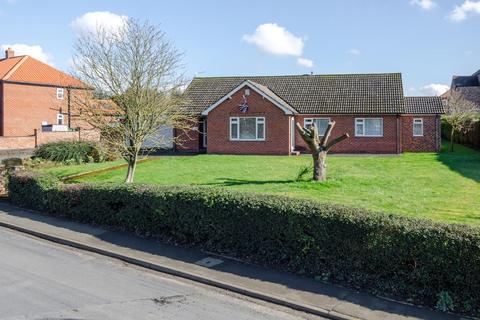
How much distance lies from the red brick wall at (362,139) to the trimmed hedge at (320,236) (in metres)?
21.0

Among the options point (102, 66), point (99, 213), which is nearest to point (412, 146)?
point (102, 66)

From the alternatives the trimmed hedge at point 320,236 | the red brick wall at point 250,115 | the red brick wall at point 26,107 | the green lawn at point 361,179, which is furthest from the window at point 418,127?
the red brick wall at point 26,107

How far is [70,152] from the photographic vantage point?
88.3 feet

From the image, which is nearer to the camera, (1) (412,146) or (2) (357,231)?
(2) (357,231)

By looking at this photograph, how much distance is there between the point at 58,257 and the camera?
1025cm

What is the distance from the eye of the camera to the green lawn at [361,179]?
42.9ft

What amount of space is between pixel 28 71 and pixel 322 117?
95.3 feet

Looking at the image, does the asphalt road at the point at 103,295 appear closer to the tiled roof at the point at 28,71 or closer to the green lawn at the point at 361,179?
the green lawn at the point at 361,179

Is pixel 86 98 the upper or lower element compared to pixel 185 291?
upper

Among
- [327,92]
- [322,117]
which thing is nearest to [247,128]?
[322,117]

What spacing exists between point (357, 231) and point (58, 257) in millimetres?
6301

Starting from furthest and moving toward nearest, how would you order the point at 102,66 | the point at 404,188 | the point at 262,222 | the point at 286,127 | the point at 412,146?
the point at 412,146 < the point at 286,127 < the point at 102,66 < the point at 404,188 < the point at 262,222

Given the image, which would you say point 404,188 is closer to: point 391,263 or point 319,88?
point 391,263

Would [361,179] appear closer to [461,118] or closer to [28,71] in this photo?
[461,118]
